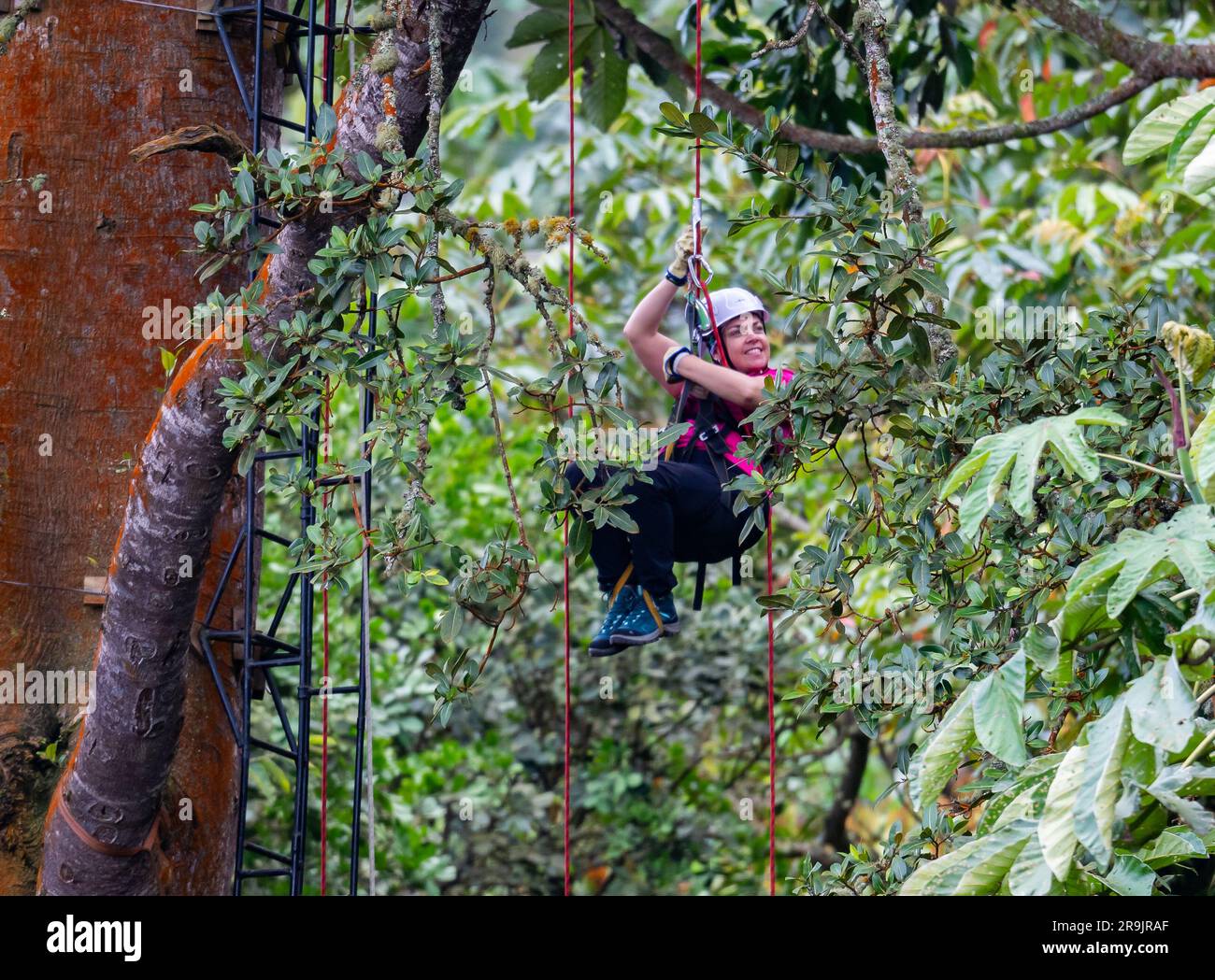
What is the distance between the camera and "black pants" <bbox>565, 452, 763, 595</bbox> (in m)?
3.48

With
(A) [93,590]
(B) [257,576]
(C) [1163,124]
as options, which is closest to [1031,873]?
(C) [1163,124]

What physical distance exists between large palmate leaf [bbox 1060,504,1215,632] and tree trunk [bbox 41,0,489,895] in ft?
5.01

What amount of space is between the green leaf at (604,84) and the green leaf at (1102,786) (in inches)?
126

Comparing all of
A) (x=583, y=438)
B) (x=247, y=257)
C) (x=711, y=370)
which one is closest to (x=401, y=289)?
(x=583, y=438)

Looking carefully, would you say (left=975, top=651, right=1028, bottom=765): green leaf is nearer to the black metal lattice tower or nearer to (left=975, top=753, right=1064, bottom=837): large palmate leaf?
(left=975, top=753, right=1064, bottom=837): large palmate leaf

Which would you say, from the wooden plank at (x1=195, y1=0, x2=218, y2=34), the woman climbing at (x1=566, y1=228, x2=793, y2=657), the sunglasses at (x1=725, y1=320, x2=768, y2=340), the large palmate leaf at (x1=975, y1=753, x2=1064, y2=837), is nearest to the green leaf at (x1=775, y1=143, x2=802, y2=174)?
the woman climbing at (x1=566, y1=228, x2=793, y2=657)

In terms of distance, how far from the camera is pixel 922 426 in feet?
9.16

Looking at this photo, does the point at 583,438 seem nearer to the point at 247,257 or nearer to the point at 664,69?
the point at 247,257

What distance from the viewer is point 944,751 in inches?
83.7

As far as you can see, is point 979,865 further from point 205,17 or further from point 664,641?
point 664,641

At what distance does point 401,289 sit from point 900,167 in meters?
0.92

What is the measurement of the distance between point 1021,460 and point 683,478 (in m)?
1.60

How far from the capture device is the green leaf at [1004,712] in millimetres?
1985
